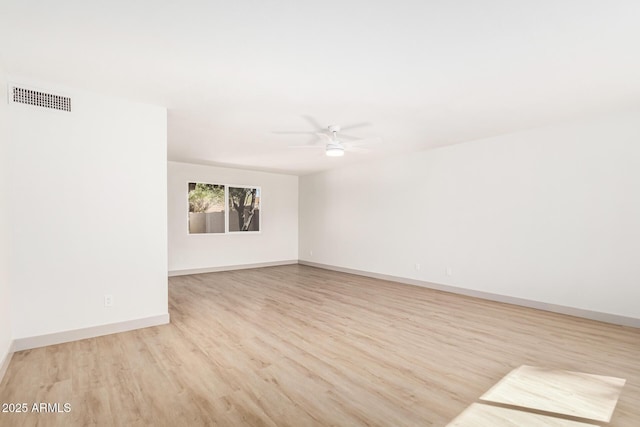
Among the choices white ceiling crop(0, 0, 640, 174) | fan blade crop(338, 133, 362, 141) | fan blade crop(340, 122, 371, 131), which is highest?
white ceiling crop(0, 0, 640, 174)

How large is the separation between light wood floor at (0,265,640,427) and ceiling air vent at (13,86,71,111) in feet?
7.83

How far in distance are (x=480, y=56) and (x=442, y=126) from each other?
80.4 inches

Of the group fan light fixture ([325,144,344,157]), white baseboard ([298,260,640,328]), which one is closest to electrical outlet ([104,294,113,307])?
fan light fixture ([325,144,344,157])

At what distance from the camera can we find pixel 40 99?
123 inches

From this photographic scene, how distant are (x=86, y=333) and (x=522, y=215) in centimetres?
586

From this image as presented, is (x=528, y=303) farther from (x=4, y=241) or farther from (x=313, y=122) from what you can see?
(x=4, y=241)

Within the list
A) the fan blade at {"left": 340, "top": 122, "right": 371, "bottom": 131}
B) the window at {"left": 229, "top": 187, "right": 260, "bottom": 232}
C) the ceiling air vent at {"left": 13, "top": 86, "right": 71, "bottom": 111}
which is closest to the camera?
the ceiling air vent at {"left": 13, "top": 86, "right": 71, "bottom": 111}

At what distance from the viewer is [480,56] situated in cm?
258

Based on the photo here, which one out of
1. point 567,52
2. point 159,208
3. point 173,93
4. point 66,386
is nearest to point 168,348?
point 66,386

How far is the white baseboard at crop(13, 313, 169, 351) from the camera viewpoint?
3029 mm

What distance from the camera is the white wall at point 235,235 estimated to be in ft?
24.3

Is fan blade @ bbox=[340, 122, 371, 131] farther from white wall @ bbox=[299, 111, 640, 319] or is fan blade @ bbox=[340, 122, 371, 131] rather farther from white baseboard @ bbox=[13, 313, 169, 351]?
white baseboard @ bbox=[13, 313, 169, 351]

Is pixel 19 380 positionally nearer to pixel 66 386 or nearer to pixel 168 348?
pixel 66 386

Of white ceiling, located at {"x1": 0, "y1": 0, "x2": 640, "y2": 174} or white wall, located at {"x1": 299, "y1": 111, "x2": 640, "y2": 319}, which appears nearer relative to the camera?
white ceiling, located at {"x1": 0, "y1": 0, "x2": 640, "y2": 174}
